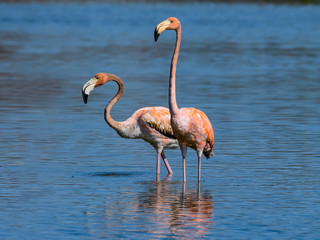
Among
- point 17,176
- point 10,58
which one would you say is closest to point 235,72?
point 10,58

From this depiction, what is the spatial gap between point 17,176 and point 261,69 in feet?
58.4

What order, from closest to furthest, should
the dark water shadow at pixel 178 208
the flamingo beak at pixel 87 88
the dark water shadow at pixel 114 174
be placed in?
the dark water shadow at pixel 178 208, the dark water shadow at pixel 114 174, the flamingo beak at pixel 87 88

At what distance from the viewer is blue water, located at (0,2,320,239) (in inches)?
339

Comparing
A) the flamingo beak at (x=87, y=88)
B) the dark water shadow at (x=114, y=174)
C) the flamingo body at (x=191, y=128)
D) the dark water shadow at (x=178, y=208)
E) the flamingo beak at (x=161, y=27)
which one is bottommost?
the dark water shadow at (x=178, y=208)

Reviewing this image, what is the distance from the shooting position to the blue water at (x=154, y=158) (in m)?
8.61

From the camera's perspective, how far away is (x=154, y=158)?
1257 centimetres

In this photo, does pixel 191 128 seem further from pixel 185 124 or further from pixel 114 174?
pixel 114 174

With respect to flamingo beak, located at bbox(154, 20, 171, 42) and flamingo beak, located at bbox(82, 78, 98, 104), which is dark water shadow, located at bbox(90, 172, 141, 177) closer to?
flamingo beak, located at bbox(82, 78, 98, 104)

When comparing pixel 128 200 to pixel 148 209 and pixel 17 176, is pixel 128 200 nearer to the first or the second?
pixel 148 209

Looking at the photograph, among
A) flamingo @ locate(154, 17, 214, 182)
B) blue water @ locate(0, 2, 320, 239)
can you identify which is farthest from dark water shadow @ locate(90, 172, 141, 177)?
flamingo @ locate(154, 17, 214, 182)

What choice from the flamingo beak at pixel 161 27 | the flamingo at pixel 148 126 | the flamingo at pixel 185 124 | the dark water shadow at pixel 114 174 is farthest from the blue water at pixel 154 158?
the flamingo beak at pixel 161 27

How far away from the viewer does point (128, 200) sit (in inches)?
382

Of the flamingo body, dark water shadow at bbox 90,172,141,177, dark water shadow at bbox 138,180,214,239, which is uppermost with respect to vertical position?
the flamingo body

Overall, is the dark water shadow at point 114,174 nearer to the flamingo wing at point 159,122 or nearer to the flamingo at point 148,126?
the flamingo at point 148,126
